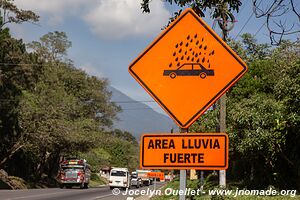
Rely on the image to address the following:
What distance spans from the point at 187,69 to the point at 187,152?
0.72 metres

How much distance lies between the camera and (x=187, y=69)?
12.6 feet

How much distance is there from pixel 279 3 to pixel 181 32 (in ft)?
4.05

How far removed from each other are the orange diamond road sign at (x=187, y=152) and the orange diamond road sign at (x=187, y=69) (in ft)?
0.56

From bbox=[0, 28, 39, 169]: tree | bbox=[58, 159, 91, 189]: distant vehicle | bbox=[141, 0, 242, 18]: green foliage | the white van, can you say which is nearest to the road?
bbox=[0, 28, 39, 169]: tree

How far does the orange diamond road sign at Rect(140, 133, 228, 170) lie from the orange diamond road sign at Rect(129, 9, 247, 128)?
0.17 metres

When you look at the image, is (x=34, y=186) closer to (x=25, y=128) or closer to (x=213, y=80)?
(x=25, y=128)

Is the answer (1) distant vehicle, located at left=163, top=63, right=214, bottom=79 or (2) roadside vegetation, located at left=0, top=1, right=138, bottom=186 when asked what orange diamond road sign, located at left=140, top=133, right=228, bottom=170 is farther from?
(2) roadside vegetation, located at left=0, top=1, right=138, bottom=186

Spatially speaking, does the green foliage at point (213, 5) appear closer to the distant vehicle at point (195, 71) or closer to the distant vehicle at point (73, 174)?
the distant vehicle at point (195, 71)

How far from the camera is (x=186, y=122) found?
384cm

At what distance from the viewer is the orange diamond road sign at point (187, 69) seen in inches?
151

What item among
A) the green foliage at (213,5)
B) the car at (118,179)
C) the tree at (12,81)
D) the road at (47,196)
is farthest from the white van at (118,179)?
the green foliage at (213,5)

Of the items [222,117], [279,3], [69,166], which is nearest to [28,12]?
[69,166]

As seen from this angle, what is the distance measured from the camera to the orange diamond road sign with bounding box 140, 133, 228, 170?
12.2ft

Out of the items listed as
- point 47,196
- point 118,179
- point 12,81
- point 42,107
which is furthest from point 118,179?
point 47,196
